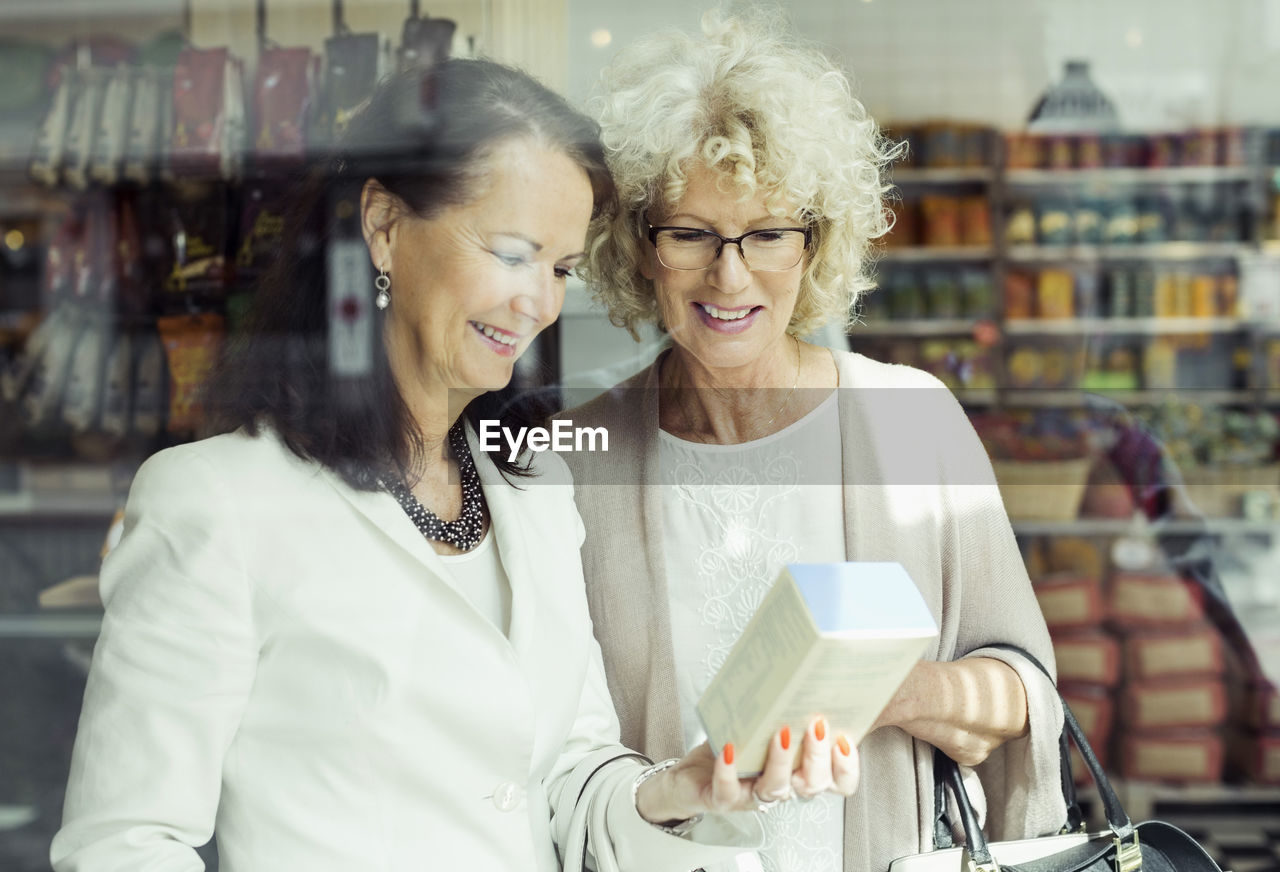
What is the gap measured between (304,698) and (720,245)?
70cm

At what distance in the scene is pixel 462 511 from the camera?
1251 mm

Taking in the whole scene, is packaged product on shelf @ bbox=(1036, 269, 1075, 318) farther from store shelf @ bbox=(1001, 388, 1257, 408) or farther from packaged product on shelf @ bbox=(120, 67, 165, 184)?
packaged product on shelf @ bbox=(120, 67, 165, 184)

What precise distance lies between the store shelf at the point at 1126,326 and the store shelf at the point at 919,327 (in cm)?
9

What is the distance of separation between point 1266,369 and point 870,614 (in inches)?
43.3

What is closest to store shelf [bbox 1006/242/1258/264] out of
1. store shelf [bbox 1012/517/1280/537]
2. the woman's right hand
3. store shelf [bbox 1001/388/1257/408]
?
store shelf [bbox 1001/388/1257/408]

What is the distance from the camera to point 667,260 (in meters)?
1.32

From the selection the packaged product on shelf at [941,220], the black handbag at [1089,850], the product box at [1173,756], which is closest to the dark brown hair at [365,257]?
the packaged product on shelf at [941,220]

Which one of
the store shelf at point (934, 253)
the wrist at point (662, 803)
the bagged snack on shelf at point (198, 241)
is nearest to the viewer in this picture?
the wrist at point (662, 803)

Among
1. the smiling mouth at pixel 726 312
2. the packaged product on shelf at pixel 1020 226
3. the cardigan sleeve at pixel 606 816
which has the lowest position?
the cardigan sleeve at pixel 606 816

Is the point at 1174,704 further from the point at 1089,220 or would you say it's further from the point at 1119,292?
the point at 1089,220

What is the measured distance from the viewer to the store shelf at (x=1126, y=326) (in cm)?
160

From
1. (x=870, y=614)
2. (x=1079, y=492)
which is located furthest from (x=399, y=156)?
(x=1079, y=492)

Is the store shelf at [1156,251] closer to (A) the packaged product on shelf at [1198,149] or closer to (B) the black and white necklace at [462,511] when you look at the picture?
(A) the packaged product on shelf at [1198,149]

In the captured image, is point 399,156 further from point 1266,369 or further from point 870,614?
point 1266,369
